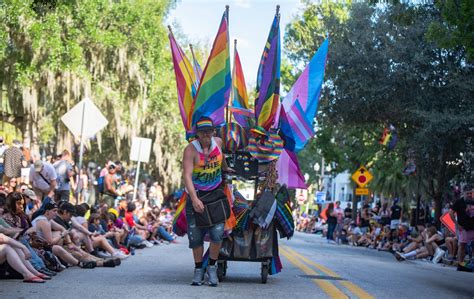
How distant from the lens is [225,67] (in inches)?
507

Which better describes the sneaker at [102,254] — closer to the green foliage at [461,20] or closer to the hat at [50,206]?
the hat at [50,206]

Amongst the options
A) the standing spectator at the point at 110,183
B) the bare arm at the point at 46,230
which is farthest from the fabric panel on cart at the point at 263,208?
the standing spectator at the point at 110,183

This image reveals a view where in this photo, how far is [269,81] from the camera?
13.5 metres

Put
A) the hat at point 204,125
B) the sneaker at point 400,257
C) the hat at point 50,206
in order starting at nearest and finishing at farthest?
the hat at point 204,125 → the hat at point 50,206 → the sneaker at point 400,257

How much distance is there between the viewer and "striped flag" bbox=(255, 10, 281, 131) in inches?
523

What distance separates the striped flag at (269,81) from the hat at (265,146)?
21 centimetres

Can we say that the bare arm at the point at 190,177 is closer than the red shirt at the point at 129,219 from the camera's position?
Yes

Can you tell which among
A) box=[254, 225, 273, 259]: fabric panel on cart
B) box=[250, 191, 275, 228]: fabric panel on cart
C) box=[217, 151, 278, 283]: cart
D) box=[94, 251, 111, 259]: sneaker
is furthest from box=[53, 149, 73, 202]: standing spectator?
box=[250, 191, 275, 228]: fabric panel on cart

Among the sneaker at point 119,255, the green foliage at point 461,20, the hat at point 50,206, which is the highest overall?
the green foliage at point 461,20

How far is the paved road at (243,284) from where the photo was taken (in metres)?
10.8

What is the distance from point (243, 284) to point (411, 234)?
1716 cm

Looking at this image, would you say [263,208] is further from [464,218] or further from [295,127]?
[464,218]

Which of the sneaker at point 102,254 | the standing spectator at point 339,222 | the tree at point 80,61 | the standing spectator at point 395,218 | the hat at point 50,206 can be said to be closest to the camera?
the hat at point 50,206

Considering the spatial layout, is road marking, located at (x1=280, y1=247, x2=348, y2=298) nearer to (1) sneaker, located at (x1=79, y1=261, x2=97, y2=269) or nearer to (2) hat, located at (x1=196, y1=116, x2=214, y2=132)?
(2) hat, located at (x1=196, y1=116, x2=214, y2=132)
